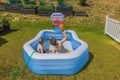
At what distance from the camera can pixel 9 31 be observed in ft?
47.6

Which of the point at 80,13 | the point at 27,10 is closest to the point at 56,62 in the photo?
the point at 80,13

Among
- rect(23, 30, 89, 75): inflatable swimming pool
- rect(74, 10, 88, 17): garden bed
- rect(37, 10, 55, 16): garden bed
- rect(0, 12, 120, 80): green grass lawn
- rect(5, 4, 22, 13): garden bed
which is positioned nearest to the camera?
rect(23, 30, 89, 75): inflatable swimming pool

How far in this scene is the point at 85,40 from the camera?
13062 millimetres

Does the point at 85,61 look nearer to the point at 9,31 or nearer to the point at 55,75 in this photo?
the point at 55,75

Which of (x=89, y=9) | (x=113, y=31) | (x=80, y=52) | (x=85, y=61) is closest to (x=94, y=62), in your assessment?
(x=85, y=61)

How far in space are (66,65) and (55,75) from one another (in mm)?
615

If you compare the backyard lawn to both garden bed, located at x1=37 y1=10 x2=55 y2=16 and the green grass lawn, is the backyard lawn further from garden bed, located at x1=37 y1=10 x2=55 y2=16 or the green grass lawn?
garden bed, located at x1=37 y1=10 x2=55 y2=16

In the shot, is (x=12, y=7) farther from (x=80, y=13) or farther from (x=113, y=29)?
(x=113, y=29)

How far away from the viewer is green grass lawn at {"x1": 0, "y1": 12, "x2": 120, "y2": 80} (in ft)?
26.3

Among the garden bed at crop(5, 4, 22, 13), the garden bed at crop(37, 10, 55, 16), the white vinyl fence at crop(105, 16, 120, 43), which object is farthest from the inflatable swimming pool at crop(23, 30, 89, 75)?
the garden bed at crop(5, 4, 22, 13)

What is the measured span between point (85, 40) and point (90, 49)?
1897mm

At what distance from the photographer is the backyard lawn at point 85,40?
809cm

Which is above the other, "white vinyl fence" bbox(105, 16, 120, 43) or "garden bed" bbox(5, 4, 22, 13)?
"garden bed" bbox(5, 4, 22, 13)

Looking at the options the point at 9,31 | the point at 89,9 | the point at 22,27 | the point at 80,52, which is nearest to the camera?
the point at 80,52
